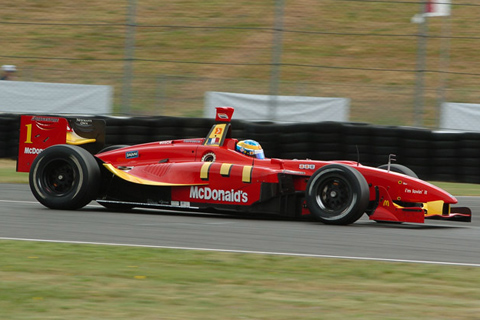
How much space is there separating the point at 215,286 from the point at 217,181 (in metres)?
3.83

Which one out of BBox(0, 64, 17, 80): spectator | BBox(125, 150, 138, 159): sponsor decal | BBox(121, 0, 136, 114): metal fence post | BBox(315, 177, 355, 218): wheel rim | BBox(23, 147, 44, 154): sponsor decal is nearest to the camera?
BBox(315, 177, 355, 218): wheel rim

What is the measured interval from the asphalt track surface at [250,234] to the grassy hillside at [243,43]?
11.1m

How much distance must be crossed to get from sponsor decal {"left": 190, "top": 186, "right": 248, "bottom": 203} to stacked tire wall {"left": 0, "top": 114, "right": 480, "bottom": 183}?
575cm

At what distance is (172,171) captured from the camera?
9727mm

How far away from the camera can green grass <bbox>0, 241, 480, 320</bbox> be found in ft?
16.2

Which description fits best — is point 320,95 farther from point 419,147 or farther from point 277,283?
point 277,283

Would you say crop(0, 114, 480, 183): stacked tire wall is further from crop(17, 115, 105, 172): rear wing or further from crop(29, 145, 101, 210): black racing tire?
crop(29, 145, 101, 210): black racing tire

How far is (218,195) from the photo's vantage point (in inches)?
372

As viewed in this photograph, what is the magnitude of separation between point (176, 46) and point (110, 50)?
2.33 m

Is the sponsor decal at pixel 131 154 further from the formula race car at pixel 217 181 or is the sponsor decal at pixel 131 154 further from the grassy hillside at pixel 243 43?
the grassy hillside at pixel 243 43

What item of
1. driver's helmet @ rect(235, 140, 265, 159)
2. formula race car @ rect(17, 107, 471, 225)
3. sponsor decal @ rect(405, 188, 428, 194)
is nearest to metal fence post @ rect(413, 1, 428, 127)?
formula race car @ rect(17, 107, 471, 225)

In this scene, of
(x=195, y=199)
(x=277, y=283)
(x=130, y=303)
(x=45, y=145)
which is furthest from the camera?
(x=45, y=145)

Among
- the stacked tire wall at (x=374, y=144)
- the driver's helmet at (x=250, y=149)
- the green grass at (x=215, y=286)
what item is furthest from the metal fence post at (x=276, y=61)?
the green grass at (x=215, y=286)

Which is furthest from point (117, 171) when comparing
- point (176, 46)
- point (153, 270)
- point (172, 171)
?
point (176, 46)
